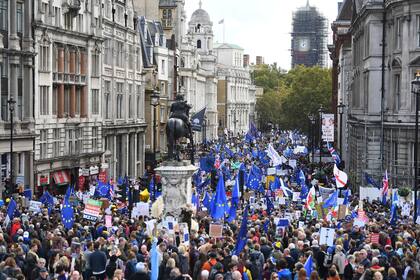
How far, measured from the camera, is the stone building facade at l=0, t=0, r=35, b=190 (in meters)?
54.4

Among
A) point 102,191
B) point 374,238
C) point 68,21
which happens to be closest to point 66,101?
point 68,21

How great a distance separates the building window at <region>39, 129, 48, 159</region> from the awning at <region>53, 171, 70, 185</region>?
1951 millimetres

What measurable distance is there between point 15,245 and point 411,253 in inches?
348

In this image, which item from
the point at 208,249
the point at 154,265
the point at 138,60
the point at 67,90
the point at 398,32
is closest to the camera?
the point at 154,265

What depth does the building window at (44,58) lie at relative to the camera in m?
59.8

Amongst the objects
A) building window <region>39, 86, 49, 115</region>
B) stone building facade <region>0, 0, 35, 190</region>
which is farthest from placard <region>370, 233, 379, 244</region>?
building window <region>39, 86, 49, 115</region>

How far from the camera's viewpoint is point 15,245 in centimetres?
2581

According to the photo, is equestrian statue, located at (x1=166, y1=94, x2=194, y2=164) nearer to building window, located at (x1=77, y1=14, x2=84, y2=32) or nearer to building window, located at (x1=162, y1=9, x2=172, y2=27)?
building window, located at (x1=77, y1=14, x2=84, y2=32)

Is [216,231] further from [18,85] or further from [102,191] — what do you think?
[18,85]

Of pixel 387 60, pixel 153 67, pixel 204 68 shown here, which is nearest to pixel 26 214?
pixel 387 60

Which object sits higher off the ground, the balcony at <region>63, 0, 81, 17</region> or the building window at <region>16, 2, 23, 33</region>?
the balcony at <region>63, 0, 81, 17</region>

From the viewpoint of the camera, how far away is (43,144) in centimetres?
6019

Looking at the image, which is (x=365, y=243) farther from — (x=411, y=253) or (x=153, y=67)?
(x=153, y=67)

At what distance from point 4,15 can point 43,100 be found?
677 centimetres
